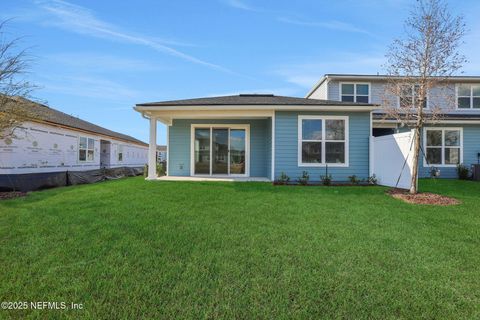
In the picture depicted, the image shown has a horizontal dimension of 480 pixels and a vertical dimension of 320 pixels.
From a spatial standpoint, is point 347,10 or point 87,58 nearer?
point 347,10

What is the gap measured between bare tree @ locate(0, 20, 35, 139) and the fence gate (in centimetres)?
1255

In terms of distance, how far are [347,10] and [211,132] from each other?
7363 mm

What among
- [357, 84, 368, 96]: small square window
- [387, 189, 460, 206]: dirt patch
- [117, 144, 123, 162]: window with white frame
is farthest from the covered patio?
[117, 144, 123, 162]: window with white frame

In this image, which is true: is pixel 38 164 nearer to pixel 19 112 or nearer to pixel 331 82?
pixel 19 112

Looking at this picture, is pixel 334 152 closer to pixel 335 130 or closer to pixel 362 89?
pixel 335 130

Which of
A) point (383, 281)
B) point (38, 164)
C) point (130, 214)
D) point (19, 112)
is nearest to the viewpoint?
point (383, 281)

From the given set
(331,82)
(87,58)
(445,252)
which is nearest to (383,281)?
(445,252)

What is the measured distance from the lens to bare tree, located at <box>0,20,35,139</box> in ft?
28.1

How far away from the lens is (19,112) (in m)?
8.73

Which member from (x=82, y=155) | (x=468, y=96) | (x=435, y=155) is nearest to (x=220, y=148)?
(x=82, y=155)

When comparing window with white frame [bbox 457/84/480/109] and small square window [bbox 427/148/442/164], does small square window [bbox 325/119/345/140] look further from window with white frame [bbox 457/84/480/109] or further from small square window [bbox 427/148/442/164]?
window with white frame [bbox 457/84/480/109]

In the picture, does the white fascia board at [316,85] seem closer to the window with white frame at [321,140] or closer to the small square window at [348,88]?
the small square window at [348,88]

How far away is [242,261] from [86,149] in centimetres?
1634

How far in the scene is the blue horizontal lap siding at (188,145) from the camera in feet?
39.8
